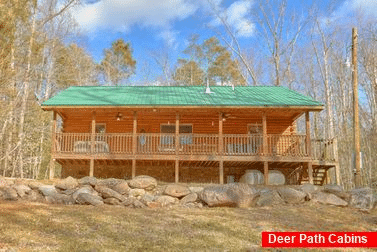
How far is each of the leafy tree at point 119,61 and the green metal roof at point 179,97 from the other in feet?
62.4

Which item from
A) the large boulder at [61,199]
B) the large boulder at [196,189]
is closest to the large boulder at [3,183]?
the large boulder at [61,199]

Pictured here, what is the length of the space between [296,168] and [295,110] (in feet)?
11.3

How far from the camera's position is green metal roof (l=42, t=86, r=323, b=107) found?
17391 mm

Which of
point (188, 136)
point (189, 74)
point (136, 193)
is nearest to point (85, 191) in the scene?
point (136, 193)

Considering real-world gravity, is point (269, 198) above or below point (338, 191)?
below

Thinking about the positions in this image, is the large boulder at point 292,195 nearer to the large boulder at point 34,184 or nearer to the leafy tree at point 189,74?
the large boulder at point 34,184

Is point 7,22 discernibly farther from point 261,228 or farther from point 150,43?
point 150,43

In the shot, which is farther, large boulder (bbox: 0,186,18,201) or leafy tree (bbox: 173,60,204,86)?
leafy tree (bbox: 173,60,204,86)

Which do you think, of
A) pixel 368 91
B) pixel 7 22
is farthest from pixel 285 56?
pixel 7 22

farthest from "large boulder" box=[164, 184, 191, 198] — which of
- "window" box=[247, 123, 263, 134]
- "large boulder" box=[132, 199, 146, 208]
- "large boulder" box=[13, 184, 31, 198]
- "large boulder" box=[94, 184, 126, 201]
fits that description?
"window" box=[247, 123, 263, 134]

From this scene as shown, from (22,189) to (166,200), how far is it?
5.63 meters

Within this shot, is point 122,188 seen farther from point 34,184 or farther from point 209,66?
point 209,66

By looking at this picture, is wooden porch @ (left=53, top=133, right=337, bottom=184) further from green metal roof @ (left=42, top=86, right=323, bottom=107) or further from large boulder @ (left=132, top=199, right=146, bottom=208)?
large boulder @ (left=132, top=199, right=146, bottom=208)

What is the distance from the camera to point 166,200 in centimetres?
1383
